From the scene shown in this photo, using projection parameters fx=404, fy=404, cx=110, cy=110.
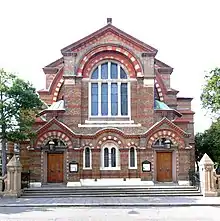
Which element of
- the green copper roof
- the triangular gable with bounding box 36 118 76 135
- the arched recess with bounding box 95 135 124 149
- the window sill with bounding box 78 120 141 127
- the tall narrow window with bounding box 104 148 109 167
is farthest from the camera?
the green copper roof

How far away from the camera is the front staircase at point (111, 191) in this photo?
79.0 ft

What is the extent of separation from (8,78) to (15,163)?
514cm

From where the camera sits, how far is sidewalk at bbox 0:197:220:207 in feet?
65.6

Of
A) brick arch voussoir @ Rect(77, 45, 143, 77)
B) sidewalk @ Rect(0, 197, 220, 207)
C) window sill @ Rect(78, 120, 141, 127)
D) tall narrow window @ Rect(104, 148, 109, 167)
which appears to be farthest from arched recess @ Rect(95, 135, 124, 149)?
sidewalk @ Rect(0, 197, 220, 207)

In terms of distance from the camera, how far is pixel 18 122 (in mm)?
24672

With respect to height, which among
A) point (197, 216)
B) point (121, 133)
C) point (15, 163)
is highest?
point (121, 133)

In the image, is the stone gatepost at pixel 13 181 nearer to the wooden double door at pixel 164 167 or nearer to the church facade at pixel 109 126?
the church facade at pixel 109 126

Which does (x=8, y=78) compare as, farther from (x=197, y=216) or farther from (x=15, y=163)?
(x=197, y=216)

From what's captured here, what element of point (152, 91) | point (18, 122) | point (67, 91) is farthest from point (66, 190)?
point (152, 91)

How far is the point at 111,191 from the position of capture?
81.5ft

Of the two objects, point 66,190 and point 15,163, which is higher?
point 15,163

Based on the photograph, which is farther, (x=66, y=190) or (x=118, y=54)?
(x=118, y=54)

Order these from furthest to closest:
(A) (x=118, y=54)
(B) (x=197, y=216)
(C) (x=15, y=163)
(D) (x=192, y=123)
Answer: (D) (x=192, y=123) < (A) (x=118, y=54) < (C) (x=15, y=163) < (B) (x=197, y=216)

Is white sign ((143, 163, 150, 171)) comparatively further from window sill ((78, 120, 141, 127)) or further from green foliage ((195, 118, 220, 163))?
green foliage ((195, 118, 220, 163))
